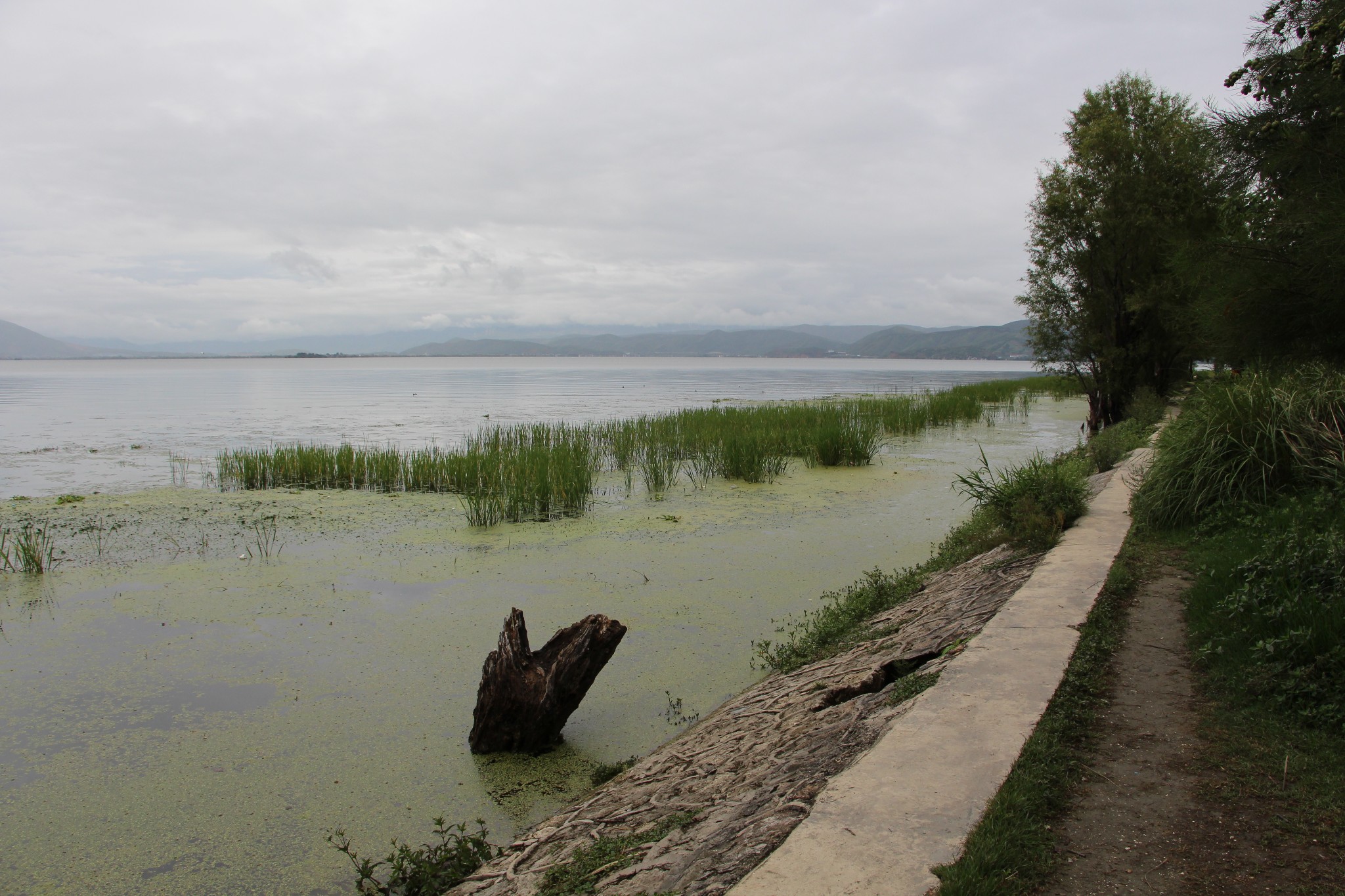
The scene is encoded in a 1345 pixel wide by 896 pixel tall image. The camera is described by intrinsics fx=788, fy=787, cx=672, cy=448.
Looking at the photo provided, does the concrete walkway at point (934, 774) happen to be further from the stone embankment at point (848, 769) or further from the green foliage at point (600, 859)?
the green foliage at point (600, 859)

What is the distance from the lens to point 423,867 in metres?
2.88

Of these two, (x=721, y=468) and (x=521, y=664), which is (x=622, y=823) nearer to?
(x=521, y=664)

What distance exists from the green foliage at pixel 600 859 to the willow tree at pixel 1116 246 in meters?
14.3

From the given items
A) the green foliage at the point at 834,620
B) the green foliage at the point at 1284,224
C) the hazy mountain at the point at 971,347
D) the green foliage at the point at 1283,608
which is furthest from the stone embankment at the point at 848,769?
the hazy mountain at the point at 971,347

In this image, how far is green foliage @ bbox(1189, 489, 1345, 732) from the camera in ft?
9.53

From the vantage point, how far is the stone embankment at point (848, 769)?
82.3 inches

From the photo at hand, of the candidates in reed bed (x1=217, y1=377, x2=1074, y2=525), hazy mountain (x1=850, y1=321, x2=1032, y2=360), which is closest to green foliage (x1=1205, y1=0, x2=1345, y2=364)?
reed bed (x1=217, y1=377, x2=1074, y2=525)

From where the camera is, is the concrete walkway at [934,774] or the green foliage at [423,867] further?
the green foliage at [423,867]

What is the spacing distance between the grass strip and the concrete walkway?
0.04m

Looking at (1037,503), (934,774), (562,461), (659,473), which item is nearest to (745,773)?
(934,774)

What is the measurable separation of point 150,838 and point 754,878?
9.02ft

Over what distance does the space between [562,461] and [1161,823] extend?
9060mm

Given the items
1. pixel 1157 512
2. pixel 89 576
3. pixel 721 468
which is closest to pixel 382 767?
pixel 89 576

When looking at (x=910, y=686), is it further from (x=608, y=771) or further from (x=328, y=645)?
(x=328, y=645)
